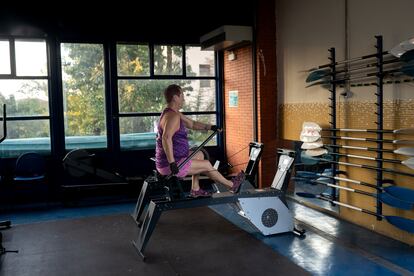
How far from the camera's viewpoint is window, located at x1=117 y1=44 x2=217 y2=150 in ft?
24.0

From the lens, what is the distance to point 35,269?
157 inches

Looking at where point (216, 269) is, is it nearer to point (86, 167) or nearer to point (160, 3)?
point (86, 167)

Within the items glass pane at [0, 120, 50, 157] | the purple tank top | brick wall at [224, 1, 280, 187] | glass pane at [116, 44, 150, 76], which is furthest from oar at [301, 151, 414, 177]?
glass pane at [0, 120, 50, 157]

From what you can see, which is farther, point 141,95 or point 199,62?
point 199,62

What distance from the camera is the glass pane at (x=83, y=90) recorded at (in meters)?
7.00

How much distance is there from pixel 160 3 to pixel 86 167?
2932mm

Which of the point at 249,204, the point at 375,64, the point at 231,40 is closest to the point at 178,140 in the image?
the point at 249,204

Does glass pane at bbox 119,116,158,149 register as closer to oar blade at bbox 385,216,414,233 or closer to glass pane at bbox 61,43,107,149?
glass pane at bbox 61,43,107,149

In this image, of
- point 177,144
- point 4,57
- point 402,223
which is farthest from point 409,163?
point 4,57

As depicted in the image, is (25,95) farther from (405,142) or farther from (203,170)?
(405,142)

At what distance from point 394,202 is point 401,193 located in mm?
113

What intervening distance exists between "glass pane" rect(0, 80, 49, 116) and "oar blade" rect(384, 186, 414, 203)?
5.13 meters

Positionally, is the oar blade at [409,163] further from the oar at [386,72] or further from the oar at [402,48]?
the oar at [402,48]

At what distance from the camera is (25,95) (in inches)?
268
